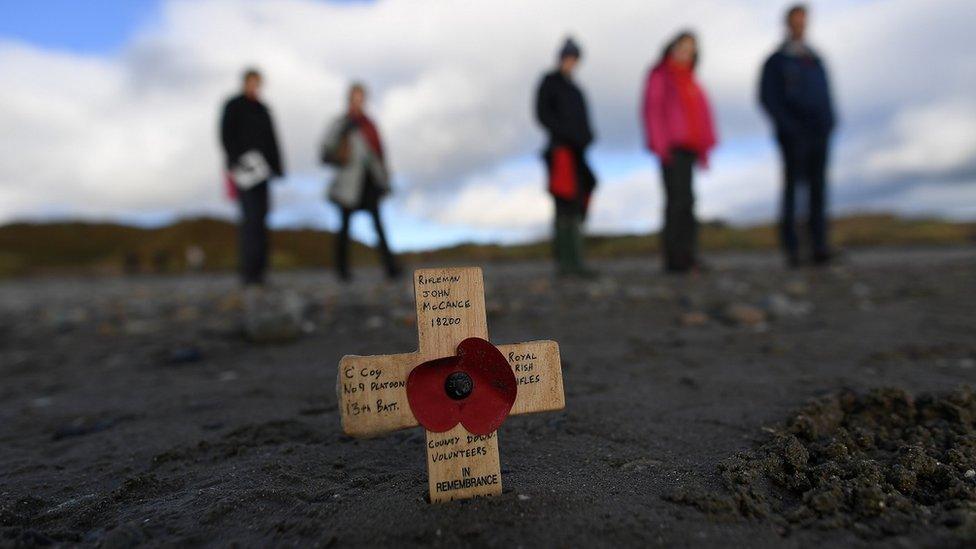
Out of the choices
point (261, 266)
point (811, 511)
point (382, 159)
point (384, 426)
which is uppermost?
point (382, 159)

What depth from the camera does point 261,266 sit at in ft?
23.7

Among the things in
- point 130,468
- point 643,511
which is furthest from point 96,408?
point 643,511

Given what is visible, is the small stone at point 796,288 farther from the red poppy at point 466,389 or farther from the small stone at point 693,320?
the red poppy at point 466,389

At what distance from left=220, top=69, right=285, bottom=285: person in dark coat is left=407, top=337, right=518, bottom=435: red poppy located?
585 centimetres

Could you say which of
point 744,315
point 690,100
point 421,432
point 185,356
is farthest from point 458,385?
point 690,100

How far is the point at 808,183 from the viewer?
696 centimetres

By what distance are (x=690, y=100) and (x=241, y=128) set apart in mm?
4862

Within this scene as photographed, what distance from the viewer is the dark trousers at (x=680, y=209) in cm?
664

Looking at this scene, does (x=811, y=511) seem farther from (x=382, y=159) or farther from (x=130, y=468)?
(x=382, y=159)

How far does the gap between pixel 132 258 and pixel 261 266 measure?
18175 millimetres

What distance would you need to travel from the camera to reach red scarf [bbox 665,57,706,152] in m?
6.52

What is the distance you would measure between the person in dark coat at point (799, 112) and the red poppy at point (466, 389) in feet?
20.3

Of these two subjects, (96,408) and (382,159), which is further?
(382,159)

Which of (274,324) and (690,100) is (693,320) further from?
(690,100)
